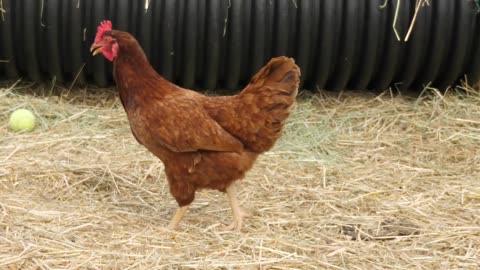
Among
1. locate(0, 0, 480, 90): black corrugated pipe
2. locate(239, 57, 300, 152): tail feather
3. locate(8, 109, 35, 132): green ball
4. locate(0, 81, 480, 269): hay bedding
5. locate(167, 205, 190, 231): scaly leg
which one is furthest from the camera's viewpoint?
locate(0, 0, 480, 90): black corrugated pipe

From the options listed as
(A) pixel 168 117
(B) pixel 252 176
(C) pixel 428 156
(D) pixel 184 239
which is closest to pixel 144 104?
(A) pixel 168 117

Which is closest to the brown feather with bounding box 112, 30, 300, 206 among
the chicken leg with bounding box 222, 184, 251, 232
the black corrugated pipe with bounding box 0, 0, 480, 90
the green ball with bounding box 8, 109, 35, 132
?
the chicken leg with bounding box 222, 184, 251, 232

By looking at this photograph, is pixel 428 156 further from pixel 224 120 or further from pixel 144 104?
pixel 144 104

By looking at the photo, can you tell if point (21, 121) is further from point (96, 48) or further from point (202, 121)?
point (202, 121)

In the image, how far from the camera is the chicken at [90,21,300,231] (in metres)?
3.79

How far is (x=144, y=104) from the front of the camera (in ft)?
12.6

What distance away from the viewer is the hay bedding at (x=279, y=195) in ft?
11.9

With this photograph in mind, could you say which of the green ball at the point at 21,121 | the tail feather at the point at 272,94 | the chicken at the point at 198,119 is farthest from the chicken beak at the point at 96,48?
the green ball at the point at 21,121

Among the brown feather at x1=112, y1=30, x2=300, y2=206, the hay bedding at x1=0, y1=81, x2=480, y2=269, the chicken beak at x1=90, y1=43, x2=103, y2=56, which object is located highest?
the chicken beak at x1=90, y1=43, x2=103, y2=56

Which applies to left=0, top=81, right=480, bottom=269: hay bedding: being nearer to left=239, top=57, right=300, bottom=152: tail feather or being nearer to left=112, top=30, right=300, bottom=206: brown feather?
left=112, top=30, right=300, bottom=206: brown feather

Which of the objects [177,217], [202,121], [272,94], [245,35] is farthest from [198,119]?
[245,35]

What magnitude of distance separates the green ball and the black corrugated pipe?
2.83 ft

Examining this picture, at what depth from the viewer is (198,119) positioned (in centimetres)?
383

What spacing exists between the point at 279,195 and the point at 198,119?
0.99 meters
